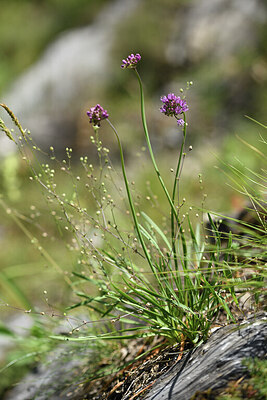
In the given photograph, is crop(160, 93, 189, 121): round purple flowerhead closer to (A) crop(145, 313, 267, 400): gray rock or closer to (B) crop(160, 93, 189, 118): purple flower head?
(B) crop(160, 93, 189, 118): purple flower head

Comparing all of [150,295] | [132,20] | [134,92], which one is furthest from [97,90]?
[150,295]

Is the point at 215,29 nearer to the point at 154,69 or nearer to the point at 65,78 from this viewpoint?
the point at 154,69

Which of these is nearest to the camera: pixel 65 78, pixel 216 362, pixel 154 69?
pixel 216 362

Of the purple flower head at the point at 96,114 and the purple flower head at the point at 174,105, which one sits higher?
the purple flower head at the point at 96,114

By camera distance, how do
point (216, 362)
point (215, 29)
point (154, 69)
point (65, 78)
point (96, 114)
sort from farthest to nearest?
point (65, 78), point (154, 69), point (215, 29), point (96, 114), point (216, 362)

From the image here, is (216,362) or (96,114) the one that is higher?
(96,114)

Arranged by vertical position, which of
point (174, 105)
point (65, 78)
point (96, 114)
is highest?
point (65, 78)

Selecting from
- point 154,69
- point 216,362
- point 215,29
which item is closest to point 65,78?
point 154,69

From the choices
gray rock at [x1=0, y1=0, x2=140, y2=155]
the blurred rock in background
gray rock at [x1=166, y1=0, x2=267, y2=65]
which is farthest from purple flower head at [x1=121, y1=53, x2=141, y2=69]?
→ gray rock at [x1=166, y1=0, x2=267, y2=65]

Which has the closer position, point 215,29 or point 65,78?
point 215,29

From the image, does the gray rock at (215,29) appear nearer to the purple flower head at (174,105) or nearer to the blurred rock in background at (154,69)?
the blurred rock in background at (154,69)

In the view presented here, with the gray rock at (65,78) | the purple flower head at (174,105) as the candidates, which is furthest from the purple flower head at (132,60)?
the gray rock at (65,78)
